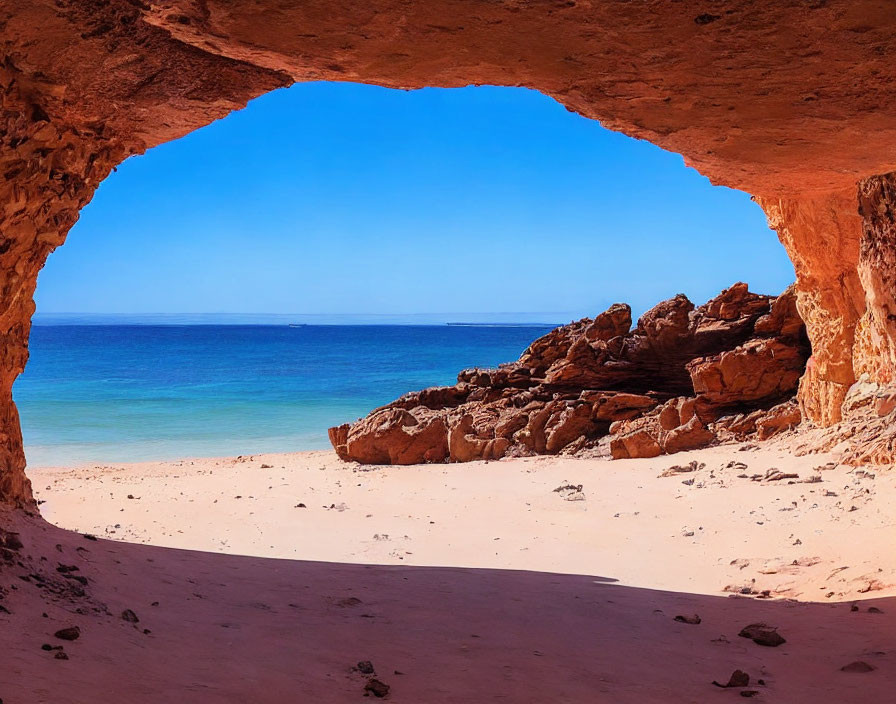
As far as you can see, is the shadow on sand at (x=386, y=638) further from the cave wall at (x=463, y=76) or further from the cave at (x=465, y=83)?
the cave wall at (x=463, y=76)

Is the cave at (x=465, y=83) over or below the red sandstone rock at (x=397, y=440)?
over

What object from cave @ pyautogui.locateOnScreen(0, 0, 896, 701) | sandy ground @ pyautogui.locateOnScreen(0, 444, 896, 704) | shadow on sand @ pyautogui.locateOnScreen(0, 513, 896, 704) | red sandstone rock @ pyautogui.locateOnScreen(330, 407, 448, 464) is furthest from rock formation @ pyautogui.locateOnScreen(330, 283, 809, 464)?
shadow on sand @ pyautogui.locateOnScreen(0, 513, 896, 704)

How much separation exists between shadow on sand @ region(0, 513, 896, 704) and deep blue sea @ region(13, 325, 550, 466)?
16537mm

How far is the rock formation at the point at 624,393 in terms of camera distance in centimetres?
1320

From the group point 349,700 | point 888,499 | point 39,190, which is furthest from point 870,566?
point 39,190

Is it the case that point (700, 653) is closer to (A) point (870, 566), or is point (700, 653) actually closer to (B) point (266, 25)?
(A) point (870, 566)

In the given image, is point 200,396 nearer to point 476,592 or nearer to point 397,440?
point 397,440

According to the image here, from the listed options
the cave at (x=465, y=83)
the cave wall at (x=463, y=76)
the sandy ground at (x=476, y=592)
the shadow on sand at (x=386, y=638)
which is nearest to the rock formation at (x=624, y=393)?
the sandy ground at (x=476, y=592)

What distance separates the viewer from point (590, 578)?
20.3 ft

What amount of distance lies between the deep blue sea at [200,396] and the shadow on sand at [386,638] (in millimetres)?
16537

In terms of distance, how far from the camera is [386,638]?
4312 mm

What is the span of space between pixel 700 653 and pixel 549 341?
→ 12.1m

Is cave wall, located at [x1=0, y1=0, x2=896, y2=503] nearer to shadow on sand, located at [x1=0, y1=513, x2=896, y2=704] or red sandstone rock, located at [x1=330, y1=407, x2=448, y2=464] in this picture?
shadow on sand, located at [x1=0, y1=513, x2=896, y2=704]

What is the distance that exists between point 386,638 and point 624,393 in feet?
35.3
